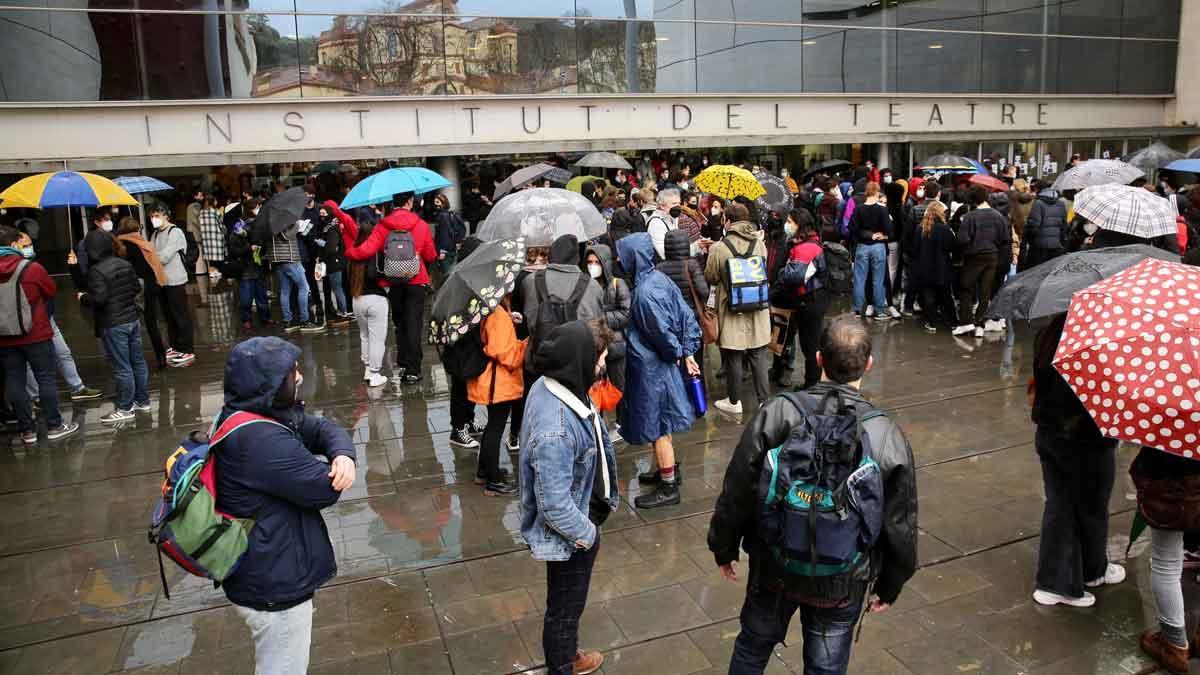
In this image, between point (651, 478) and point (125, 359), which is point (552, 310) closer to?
point (651, 478)

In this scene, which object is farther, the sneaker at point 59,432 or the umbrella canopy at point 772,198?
the umbrella canopy at point 772,198

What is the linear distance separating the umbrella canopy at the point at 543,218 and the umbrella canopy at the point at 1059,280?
332 centimetres

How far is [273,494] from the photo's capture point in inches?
121

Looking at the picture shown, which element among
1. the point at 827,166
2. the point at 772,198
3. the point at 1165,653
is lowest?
the point at 1165,653

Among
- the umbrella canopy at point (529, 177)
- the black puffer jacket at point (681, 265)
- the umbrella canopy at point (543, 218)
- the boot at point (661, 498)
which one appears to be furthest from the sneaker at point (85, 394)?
the umbrella canopy at point (529, 177)

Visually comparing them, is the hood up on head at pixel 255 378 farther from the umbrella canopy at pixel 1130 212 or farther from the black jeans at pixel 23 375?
the black jeans at pixel 23 375

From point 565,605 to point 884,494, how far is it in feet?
4.88

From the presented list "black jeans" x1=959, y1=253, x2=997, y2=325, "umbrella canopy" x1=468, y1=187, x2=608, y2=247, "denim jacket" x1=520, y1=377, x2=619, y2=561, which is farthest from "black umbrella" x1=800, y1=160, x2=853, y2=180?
"denim jacket" x1=520, y1=377, x2=619, y2=561

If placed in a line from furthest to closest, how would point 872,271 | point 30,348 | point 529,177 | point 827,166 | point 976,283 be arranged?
point 827,166
point 529,177
point 872,271
point 976,283
point 30,348

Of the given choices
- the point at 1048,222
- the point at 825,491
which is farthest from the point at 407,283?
the point at 1048,222

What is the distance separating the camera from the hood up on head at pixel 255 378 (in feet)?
10.1

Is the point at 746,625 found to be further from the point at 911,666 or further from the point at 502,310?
the point at 502,310

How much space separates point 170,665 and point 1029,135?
23.2 meters

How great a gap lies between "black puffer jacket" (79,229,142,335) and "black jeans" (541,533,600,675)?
6.03m
